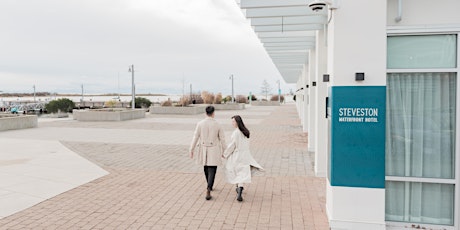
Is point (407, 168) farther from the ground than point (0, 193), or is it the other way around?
point (407, 168)

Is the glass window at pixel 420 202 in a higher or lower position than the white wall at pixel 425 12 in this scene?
lower

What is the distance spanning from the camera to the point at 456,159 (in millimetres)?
4832

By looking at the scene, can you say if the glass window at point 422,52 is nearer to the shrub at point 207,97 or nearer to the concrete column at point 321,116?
the concrete column at point 321,116

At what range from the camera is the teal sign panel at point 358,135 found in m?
4.75

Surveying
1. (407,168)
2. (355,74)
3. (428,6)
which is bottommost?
(407,168)

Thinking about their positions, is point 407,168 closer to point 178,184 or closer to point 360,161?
point 360,161

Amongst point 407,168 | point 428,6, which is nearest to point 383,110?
point 407,168

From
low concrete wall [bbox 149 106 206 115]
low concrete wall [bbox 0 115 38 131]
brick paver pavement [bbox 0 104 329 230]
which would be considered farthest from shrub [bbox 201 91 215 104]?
brick paver pavement [bbox 0 104 329 230]

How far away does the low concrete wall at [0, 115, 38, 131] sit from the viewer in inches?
667

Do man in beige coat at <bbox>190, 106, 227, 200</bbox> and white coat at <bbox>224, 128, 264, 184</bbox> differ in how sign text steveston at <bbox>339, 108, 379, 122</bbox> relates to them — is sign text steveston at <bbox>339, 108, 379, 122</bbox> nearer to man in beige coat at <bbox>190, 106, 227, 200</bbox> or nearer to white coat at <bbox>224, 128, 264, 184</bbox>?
white coat at <bbox>224, 128, 264, 184</bbox>

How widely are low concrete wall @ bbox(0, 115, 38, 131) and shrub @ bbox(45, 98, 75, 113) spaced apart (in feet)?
36.1

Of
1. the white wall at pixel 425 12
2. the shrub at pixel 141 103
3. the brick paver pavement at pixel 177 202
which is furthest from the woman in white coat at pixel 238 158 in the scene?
the shrub at pixel 141 103

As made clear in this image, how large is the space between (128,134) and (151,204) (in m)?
10.5

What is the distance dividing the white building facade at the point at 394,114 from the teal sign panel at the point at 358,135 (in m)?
0.01
